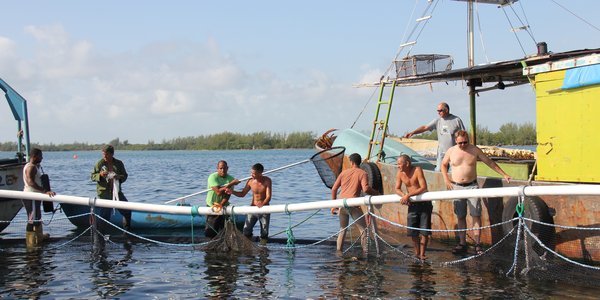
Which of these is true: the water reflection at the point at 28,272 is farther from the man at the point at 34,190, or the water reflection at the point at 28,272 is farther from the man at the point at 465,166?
the man at the point at 465,166

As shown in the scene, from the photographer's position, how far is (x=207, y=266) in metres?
11.0

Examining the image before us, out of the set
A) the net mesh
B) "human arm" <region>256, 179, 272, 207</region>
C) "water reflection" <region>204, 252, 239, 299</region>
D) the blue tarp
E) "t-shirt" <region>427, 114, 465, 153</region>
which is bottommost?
"water reflection" <region>204, 252, 239, 299</region>

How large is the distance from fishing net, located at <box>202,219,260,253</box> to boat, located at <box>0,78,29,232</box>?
4879 mm

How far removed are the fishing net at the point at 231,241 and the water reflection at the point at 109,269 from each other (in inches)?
60.6

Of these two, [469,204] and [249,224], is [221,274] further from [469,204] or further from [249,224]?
[469,204]

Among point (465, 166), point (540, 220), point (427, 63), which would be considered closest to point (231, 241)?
point (465, 166)

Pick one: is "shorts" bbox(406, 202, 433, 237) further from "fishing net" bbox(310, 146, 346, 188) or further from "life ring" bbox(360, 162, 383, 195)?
"fishing net" bbox(310, 146, 346, 188)

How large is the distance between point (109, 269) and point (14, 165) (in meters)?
5.64

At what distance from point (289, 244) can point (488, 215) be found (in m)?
3.46

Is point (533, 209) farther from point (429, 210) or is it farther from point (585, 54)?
point (585, 54)

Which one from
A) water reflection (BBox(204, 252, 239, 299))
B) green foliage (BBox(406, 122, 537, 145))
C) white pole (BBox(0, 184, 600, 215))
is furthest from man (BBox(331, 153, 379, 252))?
green foliage (BBox(406, 122, 537, 145))

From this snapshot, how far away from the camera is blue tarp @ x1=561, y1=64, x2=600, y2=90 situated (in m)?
9.66

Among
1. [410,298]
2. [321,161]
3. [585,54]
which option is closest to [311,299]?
[410,298]

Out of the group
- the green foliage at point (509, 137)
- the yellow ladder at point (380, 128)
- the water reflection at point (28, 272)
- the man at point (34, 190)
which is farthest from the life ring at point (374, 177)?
the green foliage at point (509, 137)
